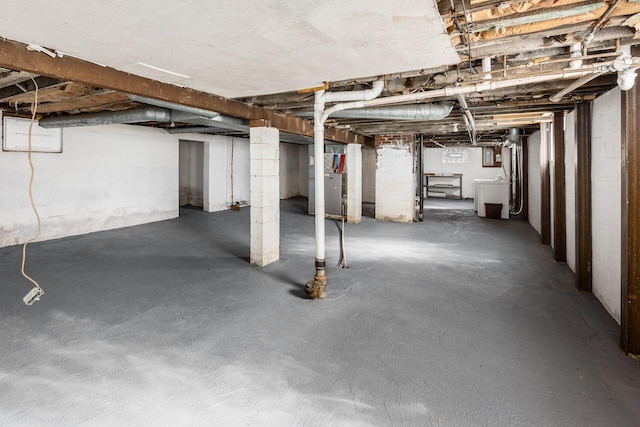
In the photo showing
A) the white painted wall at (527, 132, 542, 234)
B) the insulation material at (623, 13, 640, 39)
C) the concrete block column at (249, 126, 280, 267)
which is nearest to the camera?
the insulation material at (623, 13, 640, 39)

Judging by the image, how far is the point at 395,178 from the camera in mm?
7605

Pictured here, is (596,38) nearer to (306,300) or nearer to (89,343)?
(306,300)

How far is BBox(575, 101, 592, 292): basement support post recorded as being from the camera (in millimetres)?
3287

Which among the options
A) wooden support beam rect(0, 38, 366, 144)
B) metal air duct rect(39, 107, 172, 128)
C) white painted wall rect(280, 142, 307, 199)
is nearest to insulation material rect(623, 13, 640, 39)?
wooden support beam rect(0, 38, 366, 144)

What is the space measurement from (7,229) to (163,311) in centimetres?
404

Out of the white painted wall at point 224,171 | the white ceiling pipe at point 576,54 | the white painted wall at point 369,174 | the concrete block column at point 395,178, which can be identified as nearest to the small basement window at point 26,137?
the white painted wall at point 224,171

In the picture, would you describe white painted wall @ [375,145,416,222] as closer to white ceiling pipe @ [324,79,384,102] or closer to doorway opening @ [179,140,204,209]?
white ceiling pipe @ [324,79,384,102]

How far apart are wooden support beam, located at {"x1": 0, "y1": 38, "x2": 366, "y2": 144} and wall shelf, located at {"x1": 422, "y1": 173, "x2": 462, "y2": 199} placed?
30.4ft

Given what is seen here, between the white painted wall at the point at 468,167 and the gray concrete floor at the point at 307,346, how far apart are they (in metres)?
8.37

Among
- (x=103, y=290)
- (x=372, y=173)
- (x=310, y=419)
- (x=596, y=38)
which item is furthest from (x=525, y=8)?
(x=372, y=173)

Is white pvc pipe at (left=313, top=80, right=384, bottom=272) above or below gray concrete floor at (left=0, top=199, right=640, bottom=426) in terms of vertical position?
above

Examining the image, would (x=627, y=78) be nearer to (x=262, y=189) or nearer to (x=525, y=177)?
(x=262, y=189)

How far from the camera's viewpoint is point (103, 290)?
10.9 ft

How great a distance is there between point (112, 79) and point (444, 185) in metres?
11.3
